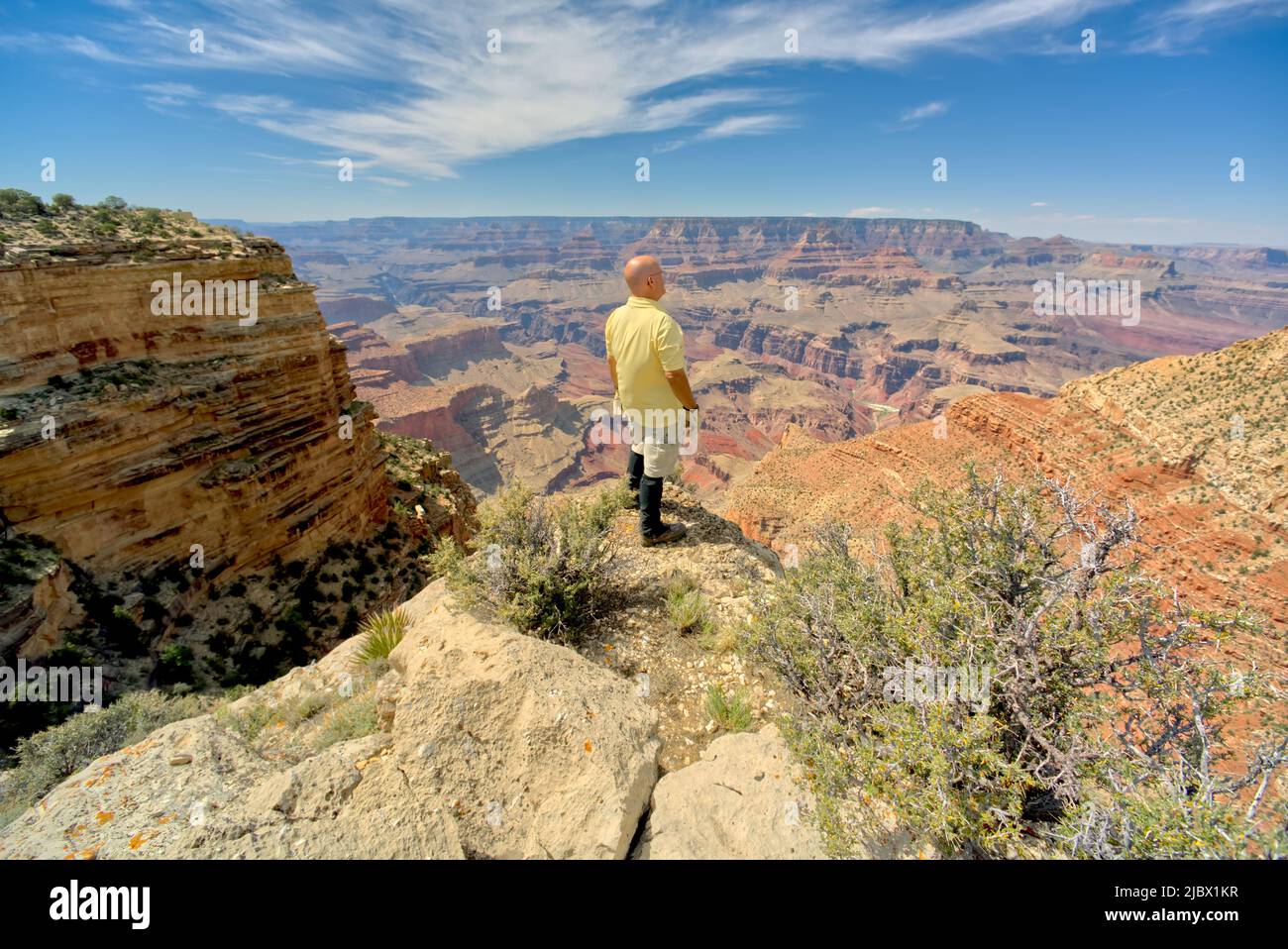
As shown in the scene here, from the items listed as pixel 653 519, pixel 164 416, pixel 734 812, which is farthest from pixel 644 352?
pixel 164 416

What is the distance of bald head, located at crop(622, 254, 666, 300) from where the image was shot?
490 cm

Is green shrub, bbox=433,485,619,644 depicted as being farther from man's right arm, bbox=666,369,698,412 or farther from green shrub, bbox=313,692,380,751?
man's right arm, bbox=666,369,698,412

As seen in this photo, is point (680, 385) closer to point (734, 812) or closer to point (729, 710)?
point (729, 710)

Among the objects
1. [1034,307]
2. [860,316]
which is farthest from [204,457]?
[1034,307]

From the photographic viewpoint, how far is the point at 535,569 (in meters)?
4.32

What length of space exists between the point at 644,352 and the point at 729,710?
10.5ft

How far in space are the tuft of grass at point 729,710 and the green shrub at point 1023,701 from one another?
363mm

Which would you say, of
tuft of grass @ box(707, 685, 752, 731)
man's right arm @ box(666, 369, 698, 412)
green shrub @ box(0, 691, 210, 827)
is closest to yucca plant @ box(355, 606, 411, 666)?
green shrub @ box(0, 691, 210, 827)

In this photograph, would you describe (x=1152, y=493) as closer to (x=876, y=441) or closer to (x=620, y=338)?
(x=876, y=441)

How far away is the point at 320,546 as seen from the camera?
14.3m

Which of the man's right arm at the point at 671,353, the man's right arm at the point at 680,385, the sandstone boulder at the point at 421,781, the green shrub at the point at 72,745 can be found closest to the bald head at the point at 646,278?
the man's right arm at the point at 671,353

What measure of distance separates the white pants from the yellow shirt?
42 centimetres

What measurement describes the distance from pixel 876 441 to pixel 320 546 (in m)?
27.7

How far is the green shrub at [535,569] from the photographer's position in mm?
4160
